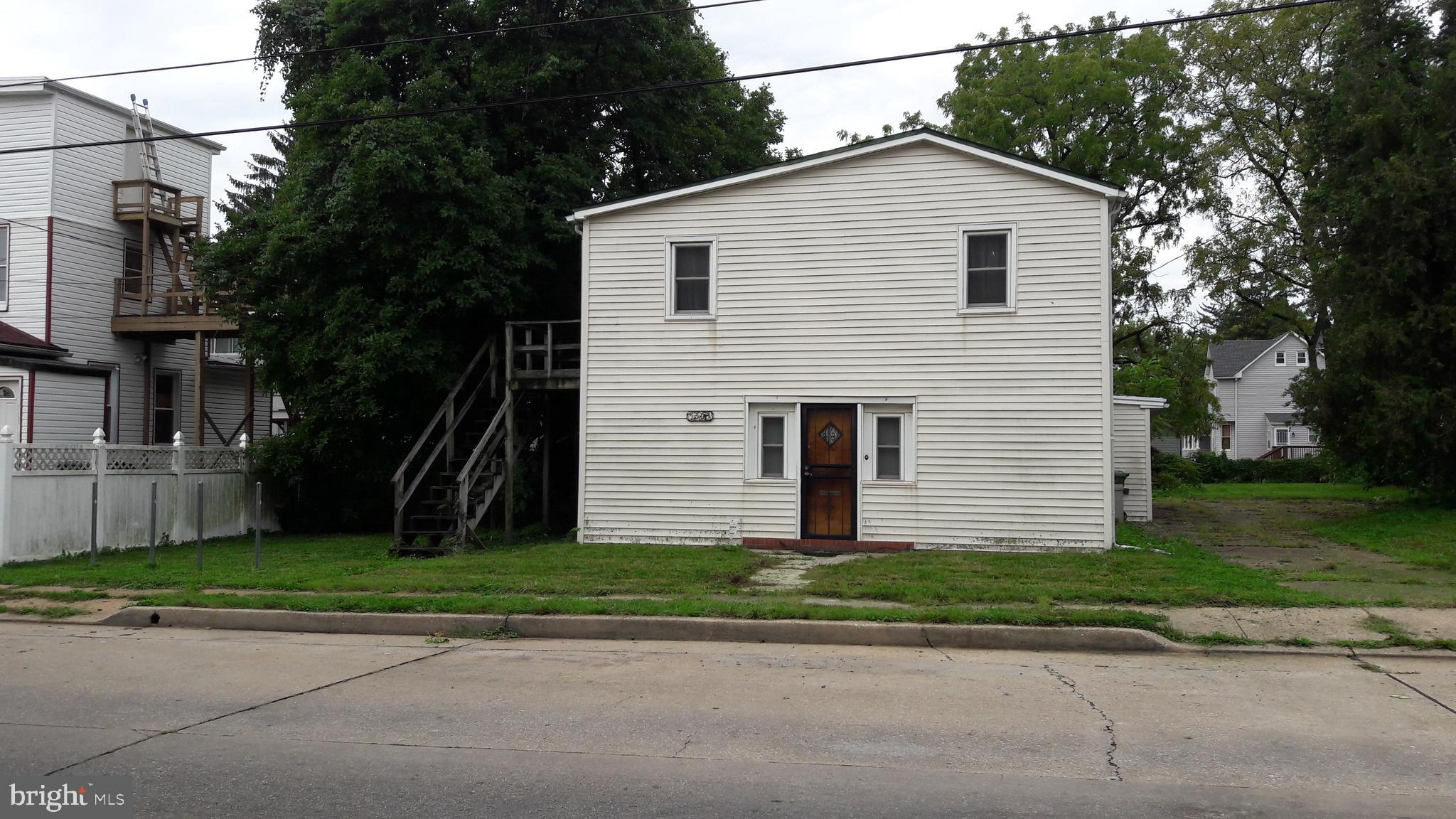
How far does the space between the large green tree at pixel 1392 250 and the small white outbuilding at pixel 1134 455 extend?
11.2 ft

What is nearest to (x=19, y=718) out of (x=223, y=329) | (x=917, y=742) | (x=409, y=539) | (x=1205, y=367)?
(x=917, y=742)

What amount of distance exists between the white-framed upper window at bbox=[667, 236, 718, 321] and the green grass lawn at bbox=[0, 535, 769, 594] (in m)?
3.81

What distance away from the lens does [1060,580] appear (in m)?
12.3

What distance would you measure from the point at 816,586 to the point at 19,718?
7.34 meters

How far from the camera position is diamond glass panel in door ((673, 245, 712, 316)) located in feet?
56.9

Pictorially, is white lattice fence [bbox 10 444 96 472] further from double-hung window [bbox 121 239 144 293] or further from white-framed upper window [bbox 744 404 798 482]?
double-hung window [bbox 121 239 144 293]

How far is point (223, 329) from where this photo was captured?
1017 inches

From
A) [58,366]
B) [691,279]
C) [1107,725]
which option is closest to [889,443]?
[691,279]

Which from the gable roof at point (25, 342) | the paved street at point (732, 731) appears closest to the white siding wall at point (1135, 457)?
the paved street at point (732, 731)

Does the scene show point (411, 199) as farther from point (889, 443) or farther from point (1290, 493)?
point (1290, 493)

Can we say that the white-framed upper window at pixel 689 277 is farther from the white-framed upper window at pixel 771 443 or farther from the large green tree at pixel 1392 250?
the large green tree at pixel 1392 250

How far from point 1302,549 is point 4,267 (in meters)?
28.0

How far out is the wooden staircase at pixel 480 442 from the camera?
56.3 ft

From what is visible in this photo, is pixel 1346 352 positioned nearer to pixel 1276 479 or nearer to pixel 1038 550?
pixel 1038 550
